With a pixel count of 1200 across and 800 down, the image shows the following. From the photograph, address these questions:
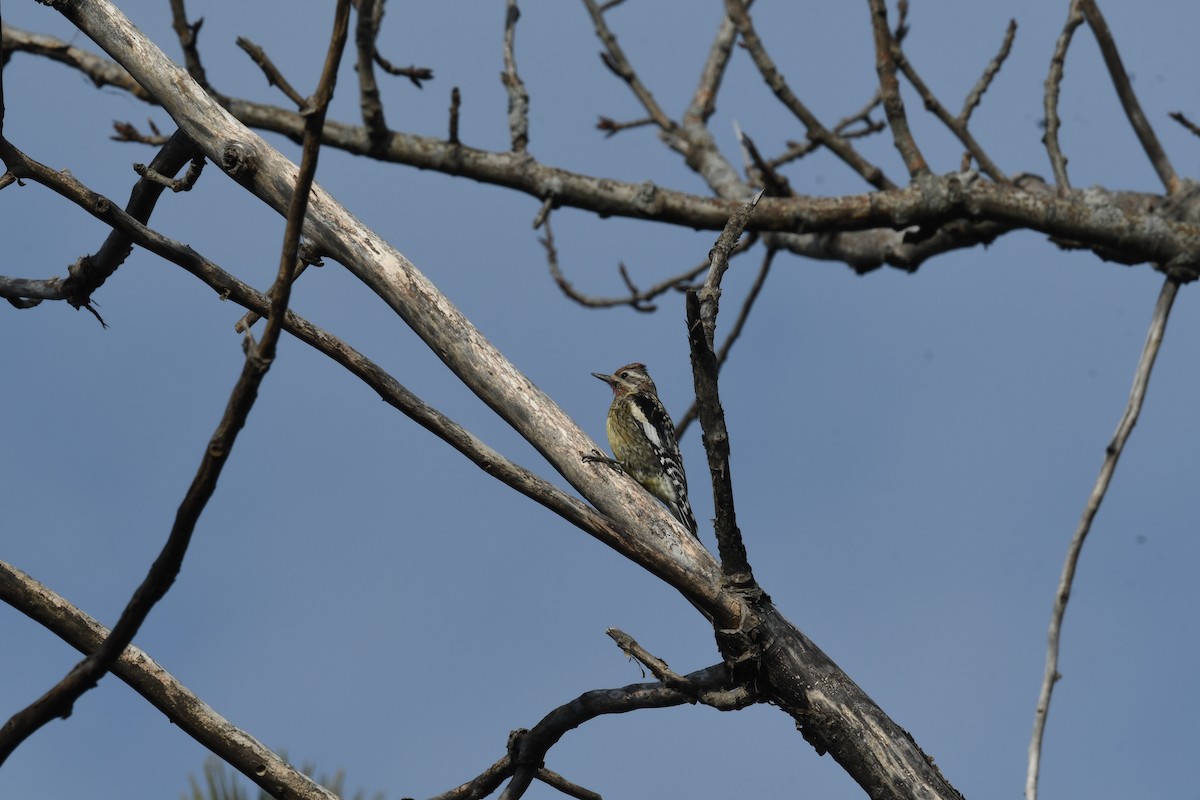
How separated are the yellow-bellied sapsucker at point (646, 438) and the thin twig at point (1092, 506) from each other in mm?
1607

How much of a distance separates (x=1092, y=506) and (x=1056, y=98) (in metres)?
2.40

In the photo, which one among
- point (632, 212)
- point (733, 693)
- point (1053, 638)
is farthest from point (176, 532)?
point (632, 212)

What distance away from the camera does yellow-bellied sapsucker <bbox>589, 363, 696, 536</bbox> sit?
18.7ft

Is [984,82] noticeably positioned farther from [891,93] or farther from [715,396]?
[715,396]

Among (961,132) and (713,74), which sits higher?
(713,74)

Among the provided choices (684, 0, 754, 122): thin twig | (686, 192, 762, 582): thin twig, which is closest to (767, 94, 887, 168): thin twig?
(684, 0, 754, 122): thin twig

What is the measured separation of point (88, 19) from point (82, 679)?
263cm

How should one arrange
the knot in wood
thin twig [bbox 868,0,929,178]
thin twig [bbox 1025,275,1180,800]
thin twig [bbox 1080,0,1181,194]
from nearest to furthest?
the knot in wood → thin twig [bbox 1025,275,1180,800] → thin twig [bbox 868,0,929,178] → thin twig [bbox 1080,0,1181,194]

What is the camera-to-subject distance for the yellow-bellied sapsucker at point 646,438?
5.69 metres

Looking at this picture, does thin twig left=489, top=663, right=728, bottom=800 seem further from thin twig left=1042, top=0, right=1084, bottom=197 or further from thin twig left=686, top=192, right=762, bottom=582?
thin twig left=1042, top=0, right=1084, bottom=197

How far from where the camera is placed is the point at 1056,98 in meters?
6.33

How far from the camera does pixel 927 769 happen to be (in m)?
3.46

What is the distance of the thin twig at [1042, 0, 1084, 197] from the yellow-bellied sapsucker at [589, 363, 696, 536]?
2.50m

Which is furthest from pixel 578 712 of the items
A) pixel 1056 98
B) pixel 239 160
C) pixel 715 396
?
pixel 1056 98
